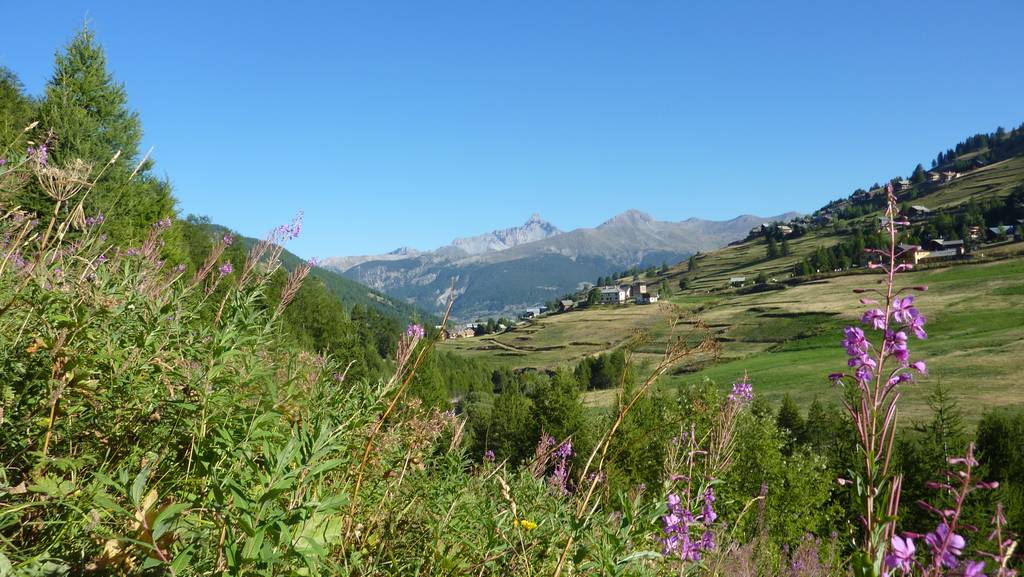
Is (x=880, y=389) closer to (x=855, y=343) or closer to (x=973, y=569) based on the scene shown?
(x=855, y=343)

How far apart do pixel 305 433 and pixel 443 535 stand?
1.06 m

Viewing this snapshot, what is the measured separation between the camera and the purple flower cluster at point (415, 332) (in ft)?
7.13

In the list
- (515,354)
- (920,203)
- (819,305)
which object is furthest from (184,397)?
(920,203)

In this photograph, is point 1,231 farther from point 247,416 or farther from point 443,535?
point 443,535

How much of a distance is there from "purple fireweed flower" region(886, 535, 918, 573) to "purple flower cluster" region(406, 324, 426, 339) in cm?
168

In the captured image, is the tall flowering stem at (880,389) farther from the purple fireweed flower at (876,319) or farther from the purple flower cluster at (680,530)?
the purple flower cluster at (680,530)

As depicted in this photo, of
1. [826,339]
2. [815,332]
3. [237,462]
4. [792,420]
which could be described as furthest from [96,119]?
[815,332]

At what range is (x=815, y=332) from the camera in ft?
321

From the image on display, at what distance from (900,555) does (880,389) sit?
496mm

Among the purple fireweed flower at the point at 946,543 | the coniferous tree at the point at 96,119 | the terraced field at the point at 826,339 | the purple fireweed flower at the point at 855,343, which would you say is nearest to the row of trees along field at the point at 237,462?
the purple fireweed flower at the point at 946,543

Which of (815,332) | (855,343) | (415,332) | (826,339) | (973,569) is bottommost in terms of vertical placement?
(826,339)

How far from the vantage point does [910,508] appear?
97.1ft

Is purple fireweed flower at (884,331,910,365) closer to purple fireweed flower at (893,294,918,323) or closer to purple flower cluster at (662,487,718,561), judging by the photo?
purple fireweed flower at (893,294,918,323)

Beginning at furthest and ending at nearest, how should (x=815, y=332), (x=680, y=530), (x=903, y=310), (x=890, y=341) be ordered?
(x=815, y=332) < (x=680, y=530) < (x=903, y=310) < (x=890, y=341)
